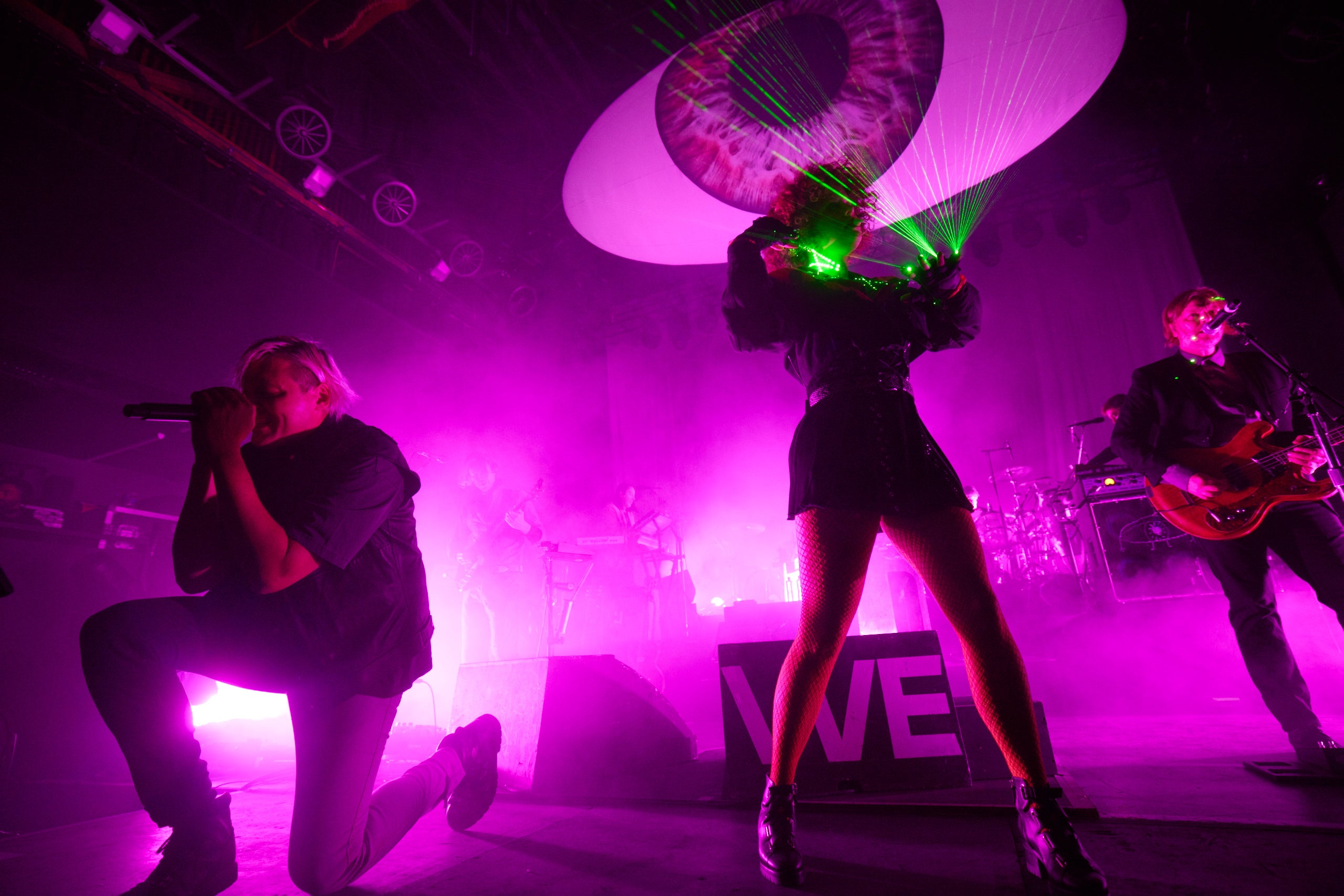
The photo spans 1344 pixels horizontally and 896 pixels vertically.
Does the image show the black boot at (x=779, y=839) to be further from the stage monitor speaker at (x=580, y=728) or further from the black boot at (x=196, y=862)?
the black boot at (x=196, y=862)

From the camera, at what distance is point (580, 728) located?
2895mm

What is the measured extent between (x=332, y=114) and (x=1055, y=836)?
25.3ft

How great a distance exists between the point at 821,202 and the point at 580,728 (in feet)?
8.51

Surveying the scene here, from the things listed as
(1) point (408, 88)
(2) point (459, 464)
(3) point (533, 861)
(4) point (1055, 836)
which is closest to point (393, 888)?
(3) point (533, 861)

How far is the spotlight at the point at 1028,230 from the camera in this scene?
9047 millimetres

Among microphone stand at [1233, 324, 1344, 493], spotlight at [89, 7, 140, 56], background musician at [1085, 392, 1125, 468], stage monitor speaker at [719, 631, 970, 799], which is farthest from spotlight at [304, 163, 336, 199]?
background musician at [1085, 392, 1125, 468]

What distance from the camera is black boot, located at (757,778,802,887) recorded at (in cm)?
145

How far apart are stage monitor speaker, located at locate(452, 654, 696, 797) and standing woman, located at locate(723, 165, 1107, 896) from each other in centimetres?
142

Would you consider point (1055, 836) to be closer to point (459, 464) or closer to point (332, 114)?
point (332, 114)

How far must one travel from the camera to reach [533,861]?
5.90 feet

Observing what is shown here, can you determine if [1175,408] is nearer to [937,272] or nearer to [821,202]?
[937,272]

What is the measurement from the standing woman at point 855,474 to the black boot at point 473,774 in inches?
48.1

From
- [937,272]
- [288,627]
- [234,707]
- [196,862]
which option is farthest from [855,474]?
[234,707]

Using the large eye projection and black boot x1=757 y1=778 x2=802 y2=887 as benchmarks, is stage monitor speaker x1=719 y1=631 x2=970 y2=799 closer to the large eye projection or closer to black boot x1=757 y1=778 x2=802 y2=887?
black boot x1=757 y1=778 x2=802 y2=887
